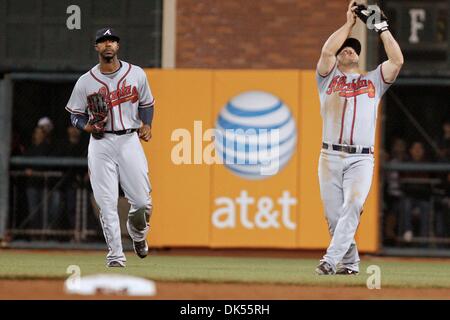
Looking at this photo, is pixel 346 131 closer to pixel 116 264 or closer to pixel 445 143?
pixel 116 264

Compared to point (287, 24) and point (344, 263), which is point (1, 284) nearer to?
point (344, 263)

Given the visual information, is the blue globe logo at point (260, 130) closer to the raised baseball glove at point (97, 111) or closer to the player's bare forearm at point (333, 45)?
the raised baseball glove at point (97, 111)

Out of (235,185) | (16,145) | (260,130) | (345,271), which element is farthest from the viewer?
(16,145)

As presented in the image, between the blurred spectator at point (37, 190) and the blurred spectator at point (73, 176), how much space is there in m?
0.15

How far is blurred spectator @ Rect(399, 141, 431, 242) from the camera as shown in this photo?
690 inches

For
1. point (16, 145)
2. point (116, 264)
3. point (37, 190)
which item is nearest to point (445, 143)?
point (37, 190)

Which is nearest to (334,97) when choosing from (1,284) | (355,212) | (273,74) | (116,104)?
(355,212)

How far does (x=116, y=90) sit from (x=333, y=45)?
1.85m

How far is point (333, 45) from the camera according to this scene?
426 inches

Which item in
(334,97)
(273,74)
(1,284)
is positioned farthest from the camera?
(273,74)

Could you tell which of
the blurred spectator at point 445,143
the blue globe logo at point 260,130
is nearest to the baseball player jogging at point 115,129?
the blue globe logo at point 260,130

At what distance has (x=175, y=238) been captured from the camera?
1717 cm

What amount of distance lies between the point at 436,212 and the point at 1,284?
23.5 feet

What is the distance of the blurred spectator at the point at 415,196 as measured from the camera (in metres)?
17.5
